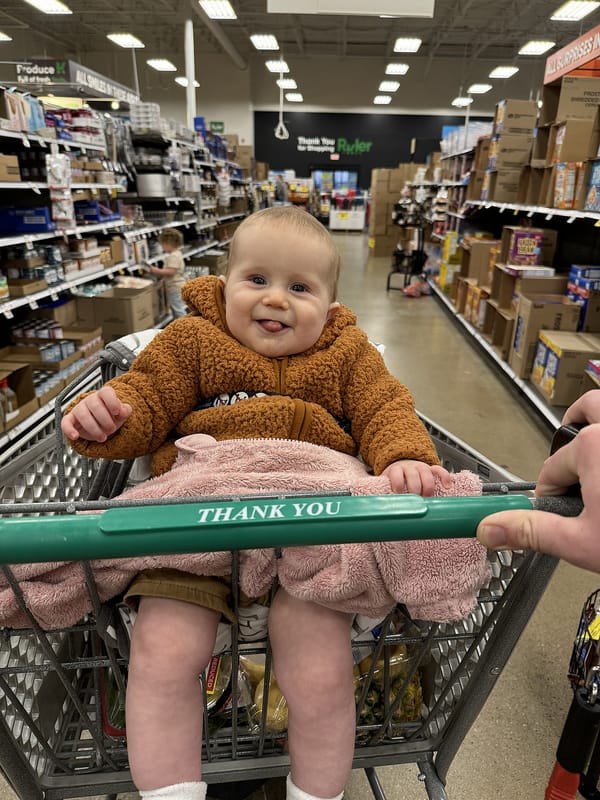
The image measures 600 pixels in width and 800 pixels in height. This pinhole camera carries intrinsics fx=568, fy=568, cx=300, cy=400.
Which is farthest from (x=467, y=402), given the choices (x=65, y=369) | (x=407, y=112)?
(x=407, y=112)

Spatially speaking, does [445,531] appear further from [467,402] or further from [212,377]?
[467,402]

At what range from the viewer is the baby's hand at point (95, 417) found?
102 centimetres

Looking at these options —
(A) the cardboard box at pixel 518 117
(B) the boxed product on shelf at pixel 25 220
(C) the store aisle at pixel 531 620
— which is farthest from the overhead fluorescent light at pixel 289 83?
(B) the boxed product on shelf at pixel 25 220

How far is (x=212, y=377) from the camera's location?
1241 millimetres

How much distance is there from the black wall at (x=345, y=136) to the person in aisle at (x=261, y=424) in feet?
64.9

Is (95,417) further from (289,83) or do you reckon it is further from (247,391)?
(289,83)

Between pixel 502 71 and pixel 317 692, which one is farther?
pixel 502 71

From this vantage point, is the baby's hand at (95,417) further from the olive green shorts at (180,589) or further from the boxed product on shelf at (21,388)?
the boxed product on shelf at (21,388)

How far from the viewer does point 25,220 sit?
387 centimetres

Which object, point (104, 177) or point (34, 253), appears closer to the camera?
point (34, 253)

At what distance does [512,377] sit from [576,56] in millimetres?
2289

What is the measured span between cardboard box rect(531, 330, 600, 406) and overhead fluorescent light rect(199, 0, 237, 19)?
914cm

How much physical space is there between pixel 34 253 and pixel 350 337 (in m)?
3.25

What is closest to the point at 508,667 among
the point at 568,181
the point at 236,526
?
the point at 236,526
